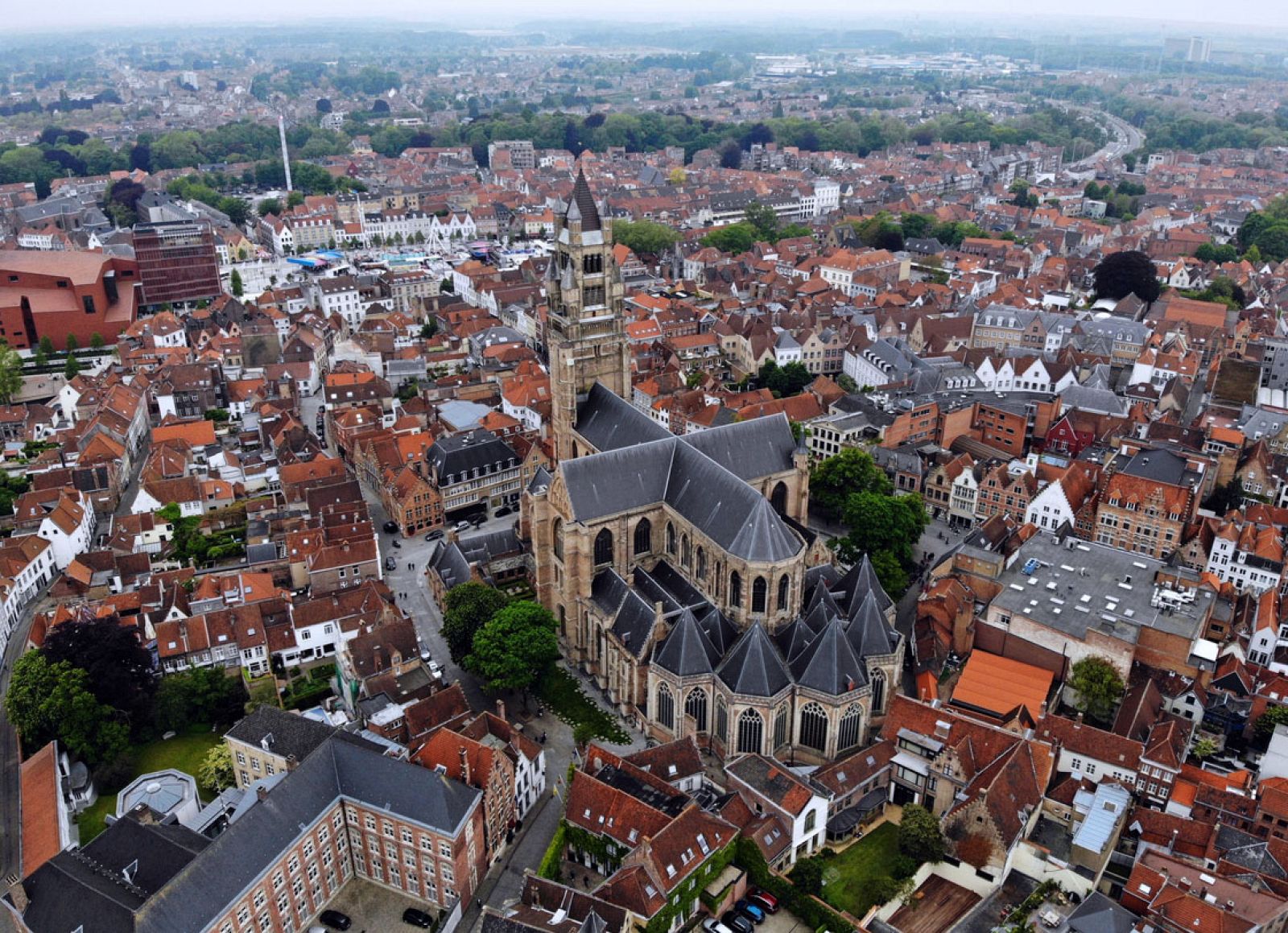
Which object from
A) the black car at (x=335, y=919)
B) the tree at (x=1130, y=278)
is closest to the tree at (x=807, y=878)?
the black car at (x=335, y=919)

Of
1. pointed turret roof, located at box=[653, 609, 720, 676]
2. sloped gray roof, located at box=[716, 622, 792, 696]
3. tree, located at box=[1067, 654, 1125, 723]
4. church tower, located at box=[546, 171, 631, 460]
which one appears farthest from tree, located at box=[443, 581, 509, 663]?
tree, located at box=[1067, 654, 1125, 723]

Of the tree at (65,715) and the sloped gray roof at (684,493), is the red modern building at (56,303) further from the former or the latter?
the sloped gray roof at (684,493)

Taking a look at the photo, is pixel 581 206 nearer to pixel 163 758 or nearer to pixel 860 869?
pixel 163 758

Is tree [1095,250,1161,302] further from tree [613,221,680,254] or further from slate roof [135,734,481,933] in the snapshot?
slate roof [135,734,481,933]

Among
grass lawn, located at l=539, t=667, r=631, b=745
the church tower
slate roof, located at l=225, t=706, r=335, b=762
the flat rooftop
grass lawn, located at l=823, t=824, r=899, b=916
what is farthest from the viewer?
the church tower

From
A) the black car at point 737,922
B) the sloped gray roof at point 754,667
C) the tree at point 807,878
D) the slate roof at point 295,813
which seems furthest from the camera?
the sloped gray roof at point 754,667

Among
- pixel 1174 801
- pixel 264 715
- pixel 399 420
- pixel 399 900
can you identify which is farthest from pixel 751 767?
pixel 399 420
